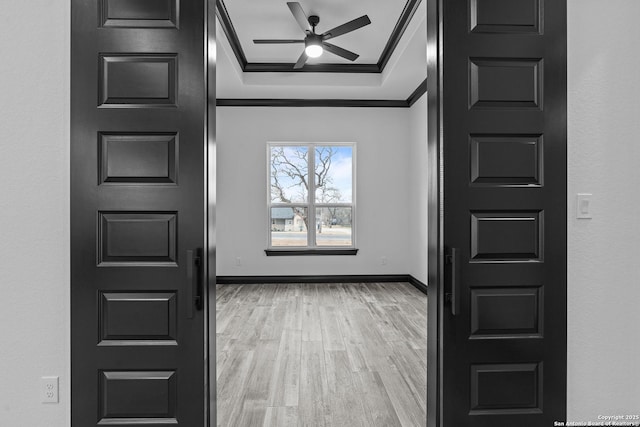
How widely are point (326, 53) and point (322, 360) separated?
3552mm

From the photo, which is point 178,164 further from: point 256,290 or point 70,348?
point 256,290

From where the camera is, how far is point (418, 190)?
5641mm

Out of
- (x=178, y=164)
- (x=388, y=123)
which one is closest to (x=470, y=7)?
(x=178, y=164)

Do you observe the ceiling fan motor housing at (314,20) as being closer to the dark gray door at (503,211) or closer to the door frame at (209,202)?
the door frame at (209,202)

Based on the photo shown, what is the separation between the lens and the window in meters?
6.10

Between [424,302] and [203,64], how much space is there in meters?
4.13

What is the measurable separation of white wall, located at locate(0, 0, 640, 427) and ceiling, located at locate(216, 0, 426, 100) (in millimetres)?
2068
